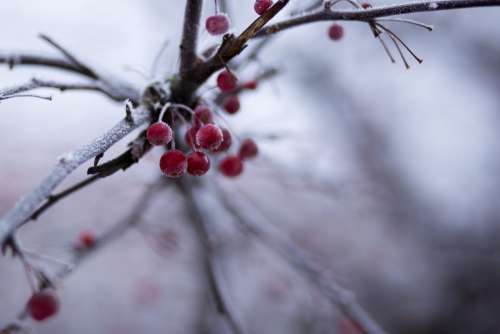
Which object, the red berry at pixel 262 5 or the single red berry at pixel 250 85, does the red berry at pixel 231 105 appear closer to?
the single red berry at pixel 250 85

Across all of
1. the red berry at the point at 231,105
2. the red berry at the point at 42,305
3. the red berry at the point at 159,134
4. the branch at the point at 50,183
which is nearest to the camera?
the branch at the point at 50,183

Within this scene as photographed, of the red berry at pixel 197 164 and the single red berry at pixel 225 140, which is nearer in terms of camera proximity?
the red berry at pixel 197 164

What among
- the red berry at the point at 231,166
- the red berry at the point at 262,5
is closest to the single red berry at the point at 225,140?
the red berry at the point at 231,166

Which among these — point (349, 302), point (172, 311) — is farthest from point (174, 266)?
point (349, 302)

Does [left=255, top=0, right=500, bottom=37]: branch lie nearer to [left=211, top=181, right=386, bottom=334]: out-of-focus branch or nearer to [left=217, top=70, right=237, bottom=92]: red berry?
[left=217, top=70, right=237, bottom=92]: red berry

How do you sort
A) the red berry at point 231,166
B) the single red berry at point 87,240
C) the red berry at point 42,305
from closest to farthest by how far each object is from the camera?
the red berry at point 42,305 → the red berry at point 231,166 → the single red berry at point 87,240

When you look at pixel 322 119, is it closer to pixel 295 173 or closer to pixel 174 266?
pixel 174 266
